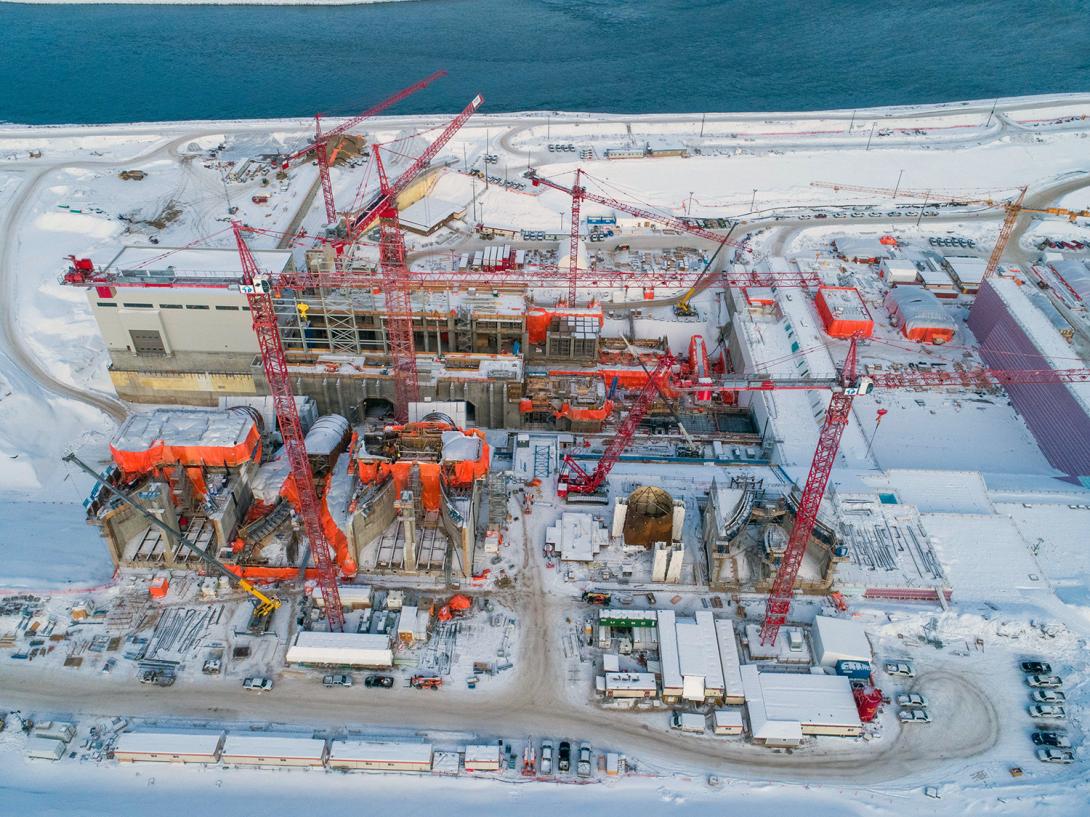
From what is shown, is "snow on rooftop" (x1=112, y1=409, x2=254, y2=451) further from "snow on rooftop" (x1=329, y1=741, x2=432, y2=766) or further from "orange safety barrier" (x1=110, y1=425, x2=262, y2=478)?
"snow on rooftop" (x1=329, y1=741, x2=432, y2=766)

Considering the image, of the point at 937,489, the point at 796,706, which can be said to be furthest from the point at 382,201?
Answer: the point at 796,706

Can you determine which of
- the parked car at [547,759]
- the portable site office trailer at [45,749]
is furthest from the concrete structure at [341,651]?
the portable site office trailer at [45,749]

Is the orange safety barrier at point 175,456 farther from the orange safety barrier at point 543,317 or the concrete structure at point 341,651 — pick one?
the orange safety barrier at point 543,317

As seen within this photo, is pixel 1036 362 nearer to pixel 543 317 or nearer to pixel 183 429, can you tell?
pixel 543 317

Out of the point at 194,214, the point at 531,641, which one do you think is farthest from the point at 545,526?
the point at 194,214

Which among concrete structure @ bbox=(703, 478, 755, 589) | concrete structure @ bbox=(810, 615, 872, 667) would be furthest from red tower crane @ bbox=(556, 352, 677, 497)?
concrete structure @ bbox=(810, 615, 872, 667)

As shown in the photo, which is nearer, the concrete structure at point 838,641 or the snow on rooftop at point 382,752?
the snow on rooftop at point 382,752

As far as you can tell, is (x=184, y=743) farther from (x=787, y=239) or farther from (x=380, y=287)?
(x=787, y=239)
